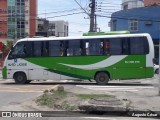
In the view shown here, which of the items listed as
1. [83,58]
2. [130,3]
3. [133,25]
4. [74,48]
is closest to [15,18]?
[130,3]

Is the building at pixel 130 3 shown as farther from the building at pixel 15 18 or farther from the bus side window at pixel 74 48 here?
the bus side window at pixel 74 48

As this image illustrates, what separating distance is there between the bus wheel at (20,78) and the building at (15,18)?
65056 millimetres

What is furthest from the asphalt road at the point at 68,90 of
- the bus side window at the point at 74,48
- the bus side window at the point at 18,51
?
the bus side window at the point at 18,51

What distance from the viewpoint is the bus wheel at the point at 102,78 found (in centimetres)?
2394

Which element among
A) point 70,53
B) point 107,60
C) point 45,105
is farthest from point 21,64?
point 45,105

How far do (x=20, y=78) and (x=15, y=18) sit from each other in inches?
2694

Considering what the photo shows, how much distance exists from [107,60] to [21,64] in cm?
530

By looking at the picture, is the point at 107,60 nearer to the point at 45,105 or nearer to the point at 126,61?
the point at 126,61

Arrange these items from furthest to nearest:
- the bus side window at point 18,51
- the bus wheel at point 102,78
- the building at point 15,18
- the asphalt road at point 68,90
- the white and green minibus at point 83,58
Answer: the building at point 15,18
the bus side window at point 18,51
the bus wheel at point 102,78
the white and green minibus at point 83,58
the asphalt road at point 68,90

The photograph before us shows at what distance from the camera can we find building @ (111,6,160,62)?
48.9m

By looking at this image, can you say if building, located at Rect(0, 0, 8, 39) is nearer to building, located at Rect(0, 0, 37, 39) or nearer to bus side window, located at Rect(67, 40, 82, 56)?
building, located at Rect(0, 0, 37, 39)

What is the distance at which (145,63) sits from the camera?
2333cm

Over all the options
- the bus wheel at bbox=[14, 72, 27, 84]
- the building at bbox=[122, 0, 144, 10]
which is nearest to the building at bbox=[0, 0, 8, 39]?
the building at bbox=[122, 0, 144, 10]

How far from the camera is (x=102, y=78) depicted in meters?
24.1
